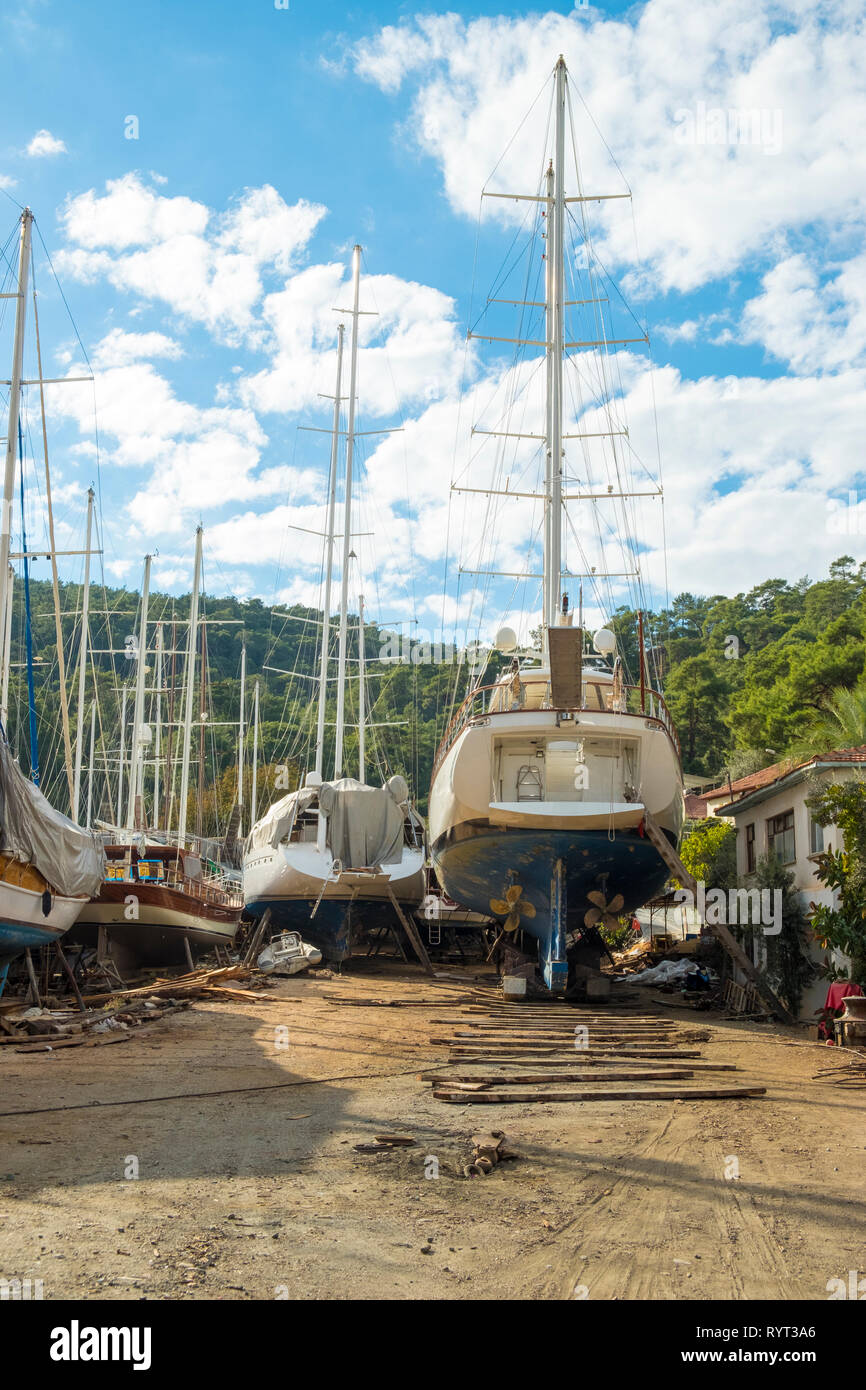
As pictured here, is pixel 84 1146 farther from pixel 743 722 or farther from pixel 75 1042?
pixel 743 722

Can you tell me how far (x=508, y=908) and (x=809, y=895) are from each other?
4.91m

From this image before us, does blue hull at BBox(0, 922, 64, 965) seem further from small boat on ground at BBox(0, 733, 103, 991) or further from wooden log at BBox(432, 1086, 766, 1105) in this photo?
wooden log at BBox(432, 1086, 766, 1105)

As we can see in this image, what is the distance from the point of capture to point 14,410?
17.8 metres

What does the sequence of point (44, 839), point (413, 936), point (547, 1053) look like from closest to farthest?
point (547, 1053) → point (44, 839) → point (413, 936)

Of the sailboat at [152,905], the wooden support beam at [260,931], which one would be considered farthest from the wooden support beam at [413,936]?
the sailboat at [152,905]

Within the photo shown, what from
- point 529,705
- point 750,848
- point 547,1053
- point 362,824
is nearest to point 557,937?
point 529,705

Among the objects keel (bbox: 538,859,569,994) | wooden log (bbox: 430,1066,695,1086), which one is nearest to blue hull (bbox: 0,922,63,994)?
wooden log (bbox: 430,1066,695,1086)

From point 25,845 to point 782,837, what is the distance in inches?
504

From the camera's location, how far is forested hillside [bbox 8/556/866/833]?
118 ft

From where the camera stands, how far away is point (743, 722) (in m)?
39.9

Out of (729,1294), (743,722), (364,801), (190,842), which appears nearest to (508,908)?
(364,801)

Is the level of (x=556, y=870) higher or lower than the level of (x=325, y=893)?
higher

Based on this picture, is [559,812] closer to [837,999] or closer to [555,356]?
[837,999]

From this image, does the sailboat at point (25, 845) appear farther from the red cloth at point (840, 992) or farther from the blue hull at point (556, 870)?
the red cloth at point (840, 992)
